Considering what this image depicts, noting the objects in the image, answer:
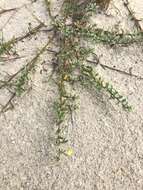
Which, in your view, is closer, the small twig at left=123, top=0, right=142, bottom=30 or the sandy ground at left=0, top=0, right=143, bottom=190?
the sandy ground at left=0, top=0, right=143, bottom=190

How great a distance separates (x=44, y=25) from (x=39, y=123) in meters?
0.70

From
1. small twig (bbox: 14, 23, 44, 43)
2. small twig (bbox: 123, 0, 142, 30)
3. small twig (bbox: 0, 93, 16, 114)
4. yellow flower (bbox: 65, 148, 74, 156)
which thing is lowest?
yellow flower (bbox: 65, 148, 74, 156)

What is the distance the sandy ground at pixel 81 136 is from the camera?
2.14m

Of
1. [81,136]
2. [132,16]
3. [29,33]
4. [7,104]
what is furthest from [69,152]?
[132,16]

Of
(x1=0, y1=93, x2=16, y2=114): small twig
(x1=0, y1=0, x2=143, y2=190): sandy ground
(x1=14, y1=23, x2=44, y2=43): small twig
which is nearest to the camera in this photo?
(x1=0, y1=0, x2=143, y2=190): sandy ground

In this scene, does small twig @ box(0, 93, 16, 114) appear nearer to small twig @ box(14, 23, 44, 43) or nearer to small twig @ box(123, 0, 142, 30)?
small twig @ box(14, 23, 44, 43)

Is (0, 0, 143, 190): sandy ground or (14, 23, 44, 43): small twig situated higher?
(14, 23, 44, 43): small twig

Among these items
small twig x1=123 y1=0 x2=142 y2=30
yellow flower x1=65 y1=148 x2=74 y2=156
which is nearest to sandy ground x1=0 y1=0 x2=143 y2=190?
yellow flower x1=65 y1=148 x2=74 y2=156

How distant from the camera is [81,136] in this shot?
2.27 m

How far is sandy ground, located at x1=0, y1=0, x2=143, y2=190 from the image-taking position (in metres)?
2.14

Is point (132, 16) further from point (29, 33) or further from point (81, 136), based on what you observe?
point (81, 136)

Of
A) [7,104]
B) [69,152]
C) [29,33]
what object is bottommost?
[69,152]

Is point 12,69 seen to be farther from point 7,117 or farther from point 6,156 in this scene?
point 6,156

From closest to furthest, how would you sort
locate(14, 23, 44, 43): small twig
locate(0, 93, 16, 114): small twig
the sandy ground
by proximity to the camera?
the sandy ground, locate(0, 93, 16, 114): small twig, locate(14, 23, 44, 43): small twig
